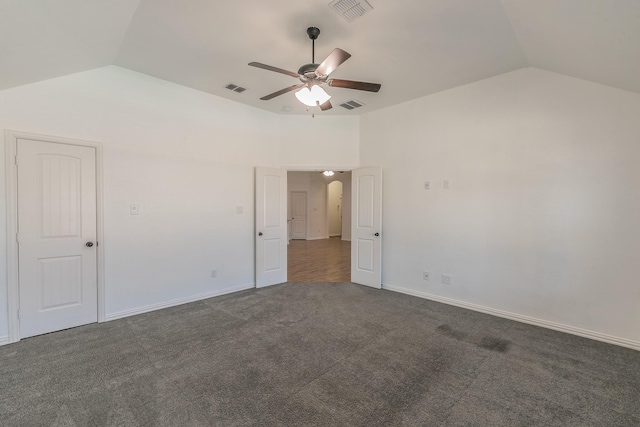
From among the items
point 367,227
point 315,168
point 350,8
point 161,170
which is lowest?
point 367,227

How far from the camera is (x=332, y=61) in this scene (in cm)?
234

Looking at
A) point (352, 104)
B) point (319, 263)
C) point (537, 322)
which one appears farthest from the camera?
point (319, 263)

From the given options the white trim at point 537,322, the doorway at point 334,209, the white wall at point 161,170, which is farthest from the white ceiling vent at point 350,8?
the doorway at point 334,209

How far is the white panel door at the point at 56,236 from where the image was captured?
9.68 feet

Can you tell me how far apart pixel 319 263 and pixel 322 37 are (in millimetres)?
5097

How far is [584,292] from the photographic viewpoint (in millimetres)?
3121

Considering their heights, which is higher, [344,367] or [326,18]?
[326,18]

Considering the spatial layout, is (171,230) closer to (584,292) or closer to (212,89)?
(212,89)

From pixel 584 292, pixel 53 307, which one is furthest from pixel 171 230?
pixel 584 292

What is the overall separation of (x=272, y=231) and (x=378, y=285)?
2104 mm

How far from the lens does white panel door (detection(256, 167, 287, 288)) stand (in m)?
4.92

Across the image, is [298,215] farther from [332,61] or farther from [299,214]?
[332,61]

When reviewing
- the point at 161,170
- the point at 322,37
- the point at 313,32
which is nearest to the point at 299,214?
the point at 161,170

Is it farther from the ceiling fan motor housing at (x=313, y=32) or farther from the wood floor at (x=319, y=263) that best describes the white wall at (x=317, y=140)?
the ceiling fan motor housing at (x=313, y=32)
